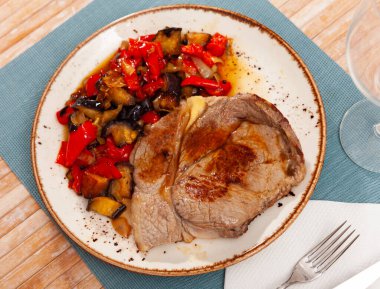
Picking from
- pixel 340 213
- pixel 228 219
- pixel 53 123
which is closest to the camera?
pixel 228 219

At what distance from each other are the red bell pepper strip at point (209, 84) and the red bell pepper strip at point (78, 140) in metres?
0.73

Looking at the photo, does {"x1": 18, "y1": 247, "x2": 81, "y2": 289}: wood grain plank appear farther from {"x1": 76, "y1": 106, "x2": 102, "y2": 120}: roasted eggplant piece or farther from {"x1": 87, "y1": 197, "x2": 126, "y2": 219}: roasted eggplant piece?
{"x1": 76, "y1": 106, "x2": 102, "y2": 120}: roasted eggplant piece

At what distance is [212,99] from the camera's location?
124 inches

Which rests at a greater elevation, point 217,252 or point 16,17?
point 16,17

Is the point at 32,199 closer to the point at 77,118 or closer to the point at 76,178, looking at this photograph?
the point at 76,178

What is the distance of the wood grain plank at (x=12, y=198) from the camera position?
3.43 metres

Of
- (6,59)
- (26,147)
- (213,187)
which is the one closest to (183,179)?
(213,187)

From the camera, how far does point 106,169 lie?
320 cm

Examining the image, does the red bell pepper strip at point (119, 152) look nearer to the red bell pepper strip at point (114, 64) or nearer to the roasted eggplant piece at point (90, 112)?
the roasted eggplant piece at point (90, 112)

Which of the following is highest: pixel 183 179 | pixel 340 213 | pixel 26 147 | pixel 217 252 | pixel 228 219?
pixel 26 147

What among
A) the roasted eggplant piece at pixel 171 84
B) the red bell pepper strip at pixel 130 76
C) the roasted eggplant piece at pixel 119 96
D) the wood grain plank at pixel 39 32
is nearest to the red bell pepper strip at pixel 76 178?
the roasted eggplant piece at pixel 119 96

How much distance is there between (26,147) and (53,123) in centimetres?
33

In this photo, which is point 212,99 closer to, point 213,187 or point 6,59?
point 213,187

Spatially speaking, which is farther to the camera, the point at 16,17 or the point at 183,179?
the point at 16,17
